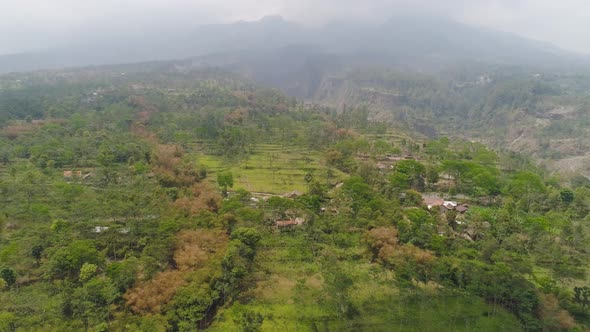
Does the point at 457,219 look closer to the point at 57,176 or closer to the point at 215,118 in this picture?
the point at 57,176

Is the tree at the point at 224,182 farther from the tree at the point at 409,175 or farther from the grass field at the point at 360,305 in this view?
the tree at the point at 409,175

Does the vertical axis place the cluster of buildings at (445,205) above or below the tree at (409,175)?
below

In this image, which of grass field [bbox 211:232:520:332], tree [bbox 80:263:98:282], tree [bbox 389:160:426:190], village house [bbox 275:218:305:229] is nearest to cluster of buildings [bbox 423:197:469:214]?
tree [bbox 389:160:426:190]

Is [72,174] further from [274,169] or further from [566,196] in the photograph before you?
[566,196]

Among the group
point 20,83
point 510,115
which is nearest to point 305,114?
point 510,115

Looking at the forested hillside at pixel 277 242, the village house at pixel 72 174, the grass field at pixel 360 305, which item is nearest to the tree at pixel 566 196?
the forested hillside at pixel 277 242

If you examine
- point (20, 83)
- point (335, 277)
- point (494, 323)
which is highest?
point (20, 83)

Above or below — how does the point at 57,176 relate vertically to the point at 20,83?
below

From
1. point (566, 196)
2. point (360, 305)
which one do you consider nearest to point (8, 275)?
point (360, 305)
